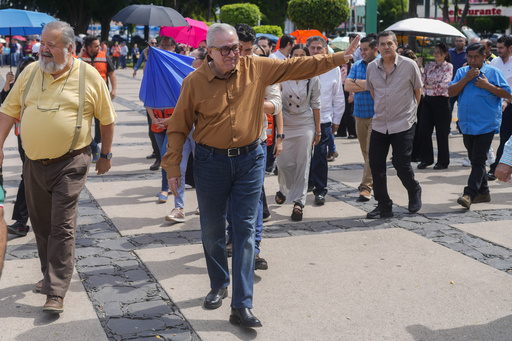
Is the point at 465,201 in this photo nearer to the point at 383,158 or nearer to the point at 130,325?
the point at 383,158

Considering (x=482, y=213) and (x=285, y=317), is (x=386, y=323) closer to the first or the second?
(x=285, y=317)

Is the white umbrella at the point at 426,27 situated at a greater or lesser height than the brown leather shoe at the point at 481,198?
greater

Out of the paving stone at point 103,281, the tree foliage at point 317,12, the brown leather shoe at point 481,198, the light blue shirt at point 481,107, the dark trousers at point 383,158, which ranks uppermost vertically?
the tree foliage at point 317,12

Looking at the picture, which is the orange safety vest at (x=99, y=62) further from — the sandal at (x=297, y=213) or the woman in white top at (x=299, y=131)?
the sandal at (x=297, y=213)

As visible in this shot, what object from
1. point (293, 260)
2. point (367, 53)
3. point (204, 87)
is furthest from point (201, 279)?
point (367, 53)

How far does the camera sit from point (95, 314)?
4.59 m

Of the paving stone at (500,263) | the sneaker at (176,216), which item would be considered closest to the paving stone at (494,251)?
the paving stone at (500,263)

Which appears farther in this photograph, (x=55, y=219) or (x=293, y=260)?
(x=293, y=260)

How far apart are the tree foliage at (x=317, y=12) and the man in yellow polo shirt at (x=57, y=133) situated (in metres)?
34.5

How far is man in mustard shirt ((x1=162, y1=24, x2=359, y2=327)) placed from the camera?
4.42 m

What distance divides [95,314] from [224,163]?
4.28 feet

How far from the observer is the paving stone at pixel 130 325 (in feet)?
14.2

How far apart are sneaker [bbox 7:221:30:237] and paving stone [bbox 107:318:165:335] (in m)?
2.35

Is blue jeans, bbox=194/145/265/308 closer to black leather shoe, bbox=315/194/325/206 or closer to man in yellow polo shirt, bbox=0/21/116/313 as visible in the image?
man in yellow polo shirt, bbox=0/21/116/313
